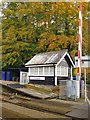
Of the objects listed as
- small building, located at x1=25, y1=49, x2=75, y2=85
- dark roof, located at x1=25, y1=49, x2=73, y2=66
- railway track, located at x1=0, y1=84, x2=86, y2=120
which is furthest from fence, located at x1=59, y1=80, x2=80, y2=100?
dark roof, located at x1=25, y1=49, x2=73, y2=66

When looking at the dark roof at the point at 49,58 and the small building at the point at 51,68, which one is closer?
the small building at the point at 51,68

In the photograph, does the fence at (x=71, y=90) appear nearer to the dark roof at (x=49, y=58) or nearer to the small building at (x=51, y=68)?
the small building at (x=51, y=68)

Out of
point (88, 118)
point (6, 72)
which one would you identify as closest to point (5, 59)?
point (6, 72)

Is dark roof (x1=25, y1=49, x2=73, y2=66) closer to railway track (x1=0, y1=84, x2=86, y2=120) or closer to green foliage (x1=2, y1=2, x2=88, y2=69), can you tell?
green foliage (x1=2, y1=2, x2=88, y2=69)

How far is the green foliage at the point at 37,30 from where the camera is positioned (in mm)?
22047

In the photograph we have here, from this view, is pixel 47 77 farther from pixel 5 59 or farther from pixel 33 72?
pixel 5 59

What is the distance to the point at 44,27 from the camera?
2311cm

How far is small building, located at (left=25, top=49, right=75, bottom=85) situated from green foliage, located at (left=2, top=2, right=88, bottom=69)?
304cm

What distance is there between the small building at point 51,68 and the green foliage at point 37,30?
304 cm

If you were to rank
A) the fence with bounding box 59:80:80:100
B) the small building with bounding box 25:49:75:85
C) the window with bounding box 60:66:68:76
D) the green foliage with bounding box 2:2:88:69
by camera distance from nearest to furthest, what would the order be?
the fence with bounding box 59:80:80:100
the small building with bounding box 25:49:75:85
the window with bounding box 60:66:68:76
the green foliage with bounding box 2:2:88:69

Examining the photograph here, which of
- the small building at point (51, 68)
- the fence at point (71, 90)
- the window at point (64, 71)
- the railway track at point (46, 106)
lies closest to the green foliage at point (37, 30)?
the small building at point (51, 68)

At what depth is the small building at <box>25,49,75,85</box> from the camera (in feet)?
58.1

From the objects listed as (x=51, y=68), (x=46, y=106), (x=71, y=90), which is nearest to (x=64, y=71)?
(x=51, y=68)

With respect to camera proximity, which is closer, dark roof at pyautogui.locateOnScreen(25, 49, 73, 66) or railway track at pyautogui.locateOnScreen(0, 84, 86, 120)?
railway track at pyautogui.locateOnScreen(0, 84, 86, 120)
